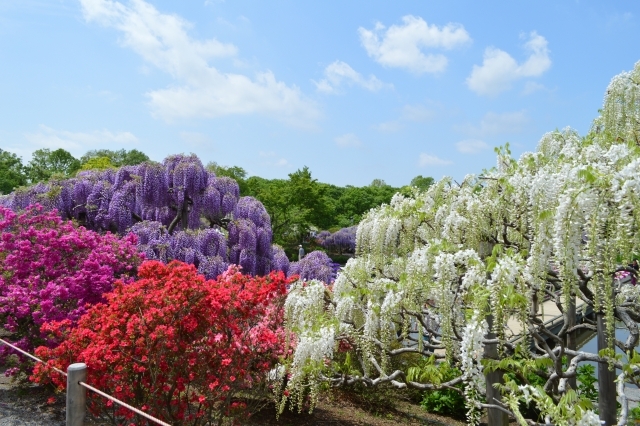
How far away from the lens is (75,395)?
279 cm

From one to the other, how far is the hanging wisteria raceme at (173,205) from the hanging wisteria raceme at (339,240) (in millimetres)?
19972

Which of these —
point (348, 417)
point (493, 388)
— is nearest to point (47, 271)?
point (348, 417)

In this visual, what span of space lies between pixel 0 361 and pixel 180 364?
3.30 metres

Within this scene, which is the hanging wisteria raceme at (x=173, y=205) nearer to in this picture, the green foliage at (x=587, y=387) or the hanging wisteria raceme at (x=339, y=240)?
the green foliage at (x=587, y=387)

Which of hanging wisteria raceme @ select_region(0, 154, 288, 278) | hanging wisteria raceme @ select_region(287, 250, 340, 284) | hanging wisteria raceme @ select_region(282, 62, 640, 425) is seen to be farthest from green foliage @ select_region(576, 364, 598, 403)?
hanging wisteria raceme @ select_region(0, 154, 288, 278)

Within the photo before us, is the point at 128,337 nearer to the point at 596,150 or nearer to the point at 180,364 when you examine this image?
the point at 180,364

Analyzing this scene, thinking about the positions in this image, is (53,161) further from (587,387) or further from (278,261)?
(587,387)

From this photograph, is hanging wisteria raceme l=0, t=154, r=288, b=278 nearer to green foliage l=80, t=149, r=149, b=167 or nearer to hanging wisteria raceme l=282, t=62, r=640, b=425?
hanging wisteria raceme l=282, t=62, r=640, b=425

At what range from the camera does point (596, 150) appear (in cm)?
347

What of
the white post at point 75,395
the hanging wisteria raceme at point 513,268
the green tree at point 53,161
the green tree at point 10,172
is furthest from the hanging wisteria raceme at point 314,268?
the green tree at point 53,161

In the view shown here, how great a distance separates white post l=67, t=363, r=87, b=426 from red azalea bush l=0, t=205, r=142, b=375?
3.40 m

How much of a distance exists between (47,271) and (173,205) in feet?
16.0

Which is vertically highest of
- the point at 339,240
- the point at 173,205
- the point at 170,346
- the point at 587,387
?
the point at 173,205

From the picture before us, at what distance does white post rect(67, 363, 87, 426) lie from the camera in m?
2.79
